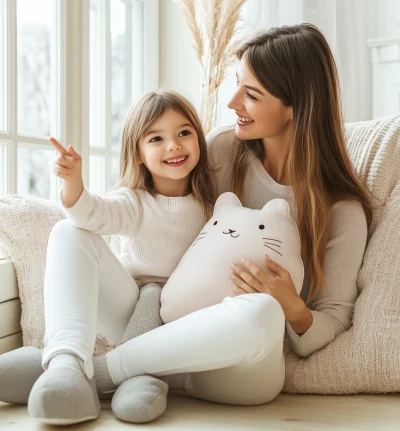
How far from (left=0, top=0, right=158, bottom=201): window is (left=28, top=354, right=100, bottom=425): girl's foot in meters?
0.93

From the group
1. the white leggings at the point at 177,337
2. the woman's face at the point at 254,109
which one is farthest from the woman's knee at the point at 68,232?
the woman's face at the point at 254,109

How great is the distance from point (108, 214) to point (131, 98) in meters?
1.47

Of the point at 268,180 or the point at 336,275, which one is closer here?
the point at 336,275

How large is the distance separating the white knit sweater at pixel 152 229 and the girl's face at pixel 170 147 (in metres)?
0.07

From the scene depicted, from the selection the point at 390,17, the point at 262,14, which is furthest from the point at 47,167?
the point at 390,17

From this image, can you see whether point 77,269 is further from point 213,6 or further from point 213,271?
point 213,6

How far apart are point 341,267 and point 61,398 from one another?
76 centimetres

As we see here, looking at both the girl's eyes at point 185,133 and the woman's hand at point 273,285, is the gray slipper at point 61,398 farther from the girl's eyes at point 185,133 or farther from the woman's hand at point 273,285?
the girl's eyes at point 185,133

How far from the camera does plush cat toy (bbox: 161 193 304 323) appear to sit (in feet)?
4.93

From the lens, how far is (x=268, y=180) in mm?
1794

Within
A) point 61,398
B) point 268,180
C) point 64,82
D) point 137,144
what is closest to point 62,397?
point 61,398

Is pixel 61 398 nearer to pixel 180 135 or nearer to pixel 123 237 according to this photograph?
pixel 123 237

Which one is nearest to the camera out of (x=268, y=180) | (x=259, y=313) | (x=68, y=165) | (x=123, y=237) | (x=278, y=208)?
(x=259, y=313)

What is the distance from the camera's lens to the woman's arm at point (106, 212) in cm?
149
